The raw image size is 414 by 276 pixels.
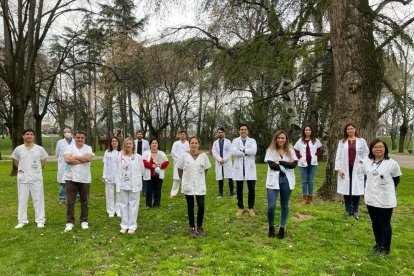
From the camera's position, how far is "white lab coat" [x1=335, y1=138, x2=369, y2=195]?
7277 mm

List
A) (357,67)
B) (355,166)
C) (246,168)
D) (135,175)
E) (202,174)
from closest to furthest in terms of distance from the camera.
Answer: (202,174)
(135,175)
(355,166)
(246,168)
(357,67)

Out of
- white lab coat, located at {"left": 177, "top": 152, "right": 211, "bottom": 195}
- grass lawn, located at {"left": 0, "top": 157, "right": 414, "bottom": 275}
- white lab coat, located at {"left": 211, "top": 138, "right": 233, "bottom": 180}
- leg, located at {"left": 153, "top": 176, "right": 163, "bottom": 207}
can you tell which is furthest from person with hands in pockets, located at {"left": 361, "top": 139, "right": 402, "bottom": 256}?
leg, located at {"left": 153, "top": 176, "right": 163, "bottom": 207}

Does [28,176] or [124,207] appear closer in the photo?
[124,207]

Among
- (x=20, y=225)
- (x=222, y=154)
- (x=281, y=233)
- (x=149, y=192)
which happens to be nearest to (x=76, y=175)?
(x=20, y=225)

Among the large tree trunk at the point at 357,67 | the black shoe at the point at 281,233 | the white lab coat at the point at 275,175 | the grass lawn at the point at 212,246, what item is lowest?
the grass lawn at the point at 212,246

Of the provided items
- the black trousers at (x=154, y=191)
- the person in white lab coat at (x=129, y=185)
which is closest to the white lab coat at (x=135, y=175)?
the person in white lab coat at (x=129, y=185)

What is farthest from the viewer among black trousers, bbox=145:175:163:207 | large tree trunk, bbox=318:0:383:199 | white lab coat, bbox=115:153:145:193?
black trousers, bbox=145:175:163:207

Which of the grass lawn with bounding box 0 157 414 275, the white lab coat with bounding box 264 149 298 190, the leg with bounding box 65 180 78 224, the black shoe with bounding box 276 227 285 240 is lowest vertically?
the grass lawn with bounding box 0 157 414 275

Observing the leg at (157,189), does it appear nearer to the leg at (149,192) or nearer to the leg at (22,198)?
the leg at (149,192)

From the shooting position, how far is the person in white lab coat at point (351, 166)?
7.29 m

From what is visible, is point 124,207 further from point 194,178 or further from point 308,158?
point 308,158

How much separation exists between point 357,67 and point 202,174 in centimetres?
453

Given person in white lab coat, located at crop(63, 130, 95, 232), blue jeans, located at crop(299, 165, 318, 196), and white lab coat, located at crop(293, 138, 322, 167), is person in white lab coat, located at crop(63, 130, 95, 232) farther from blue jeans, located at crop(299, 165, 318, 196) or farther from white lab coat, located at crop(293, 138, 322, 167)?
blue jeans, located at crop(299, 165, 318, 196)

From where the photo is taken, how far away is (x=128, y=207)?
22.2ft
